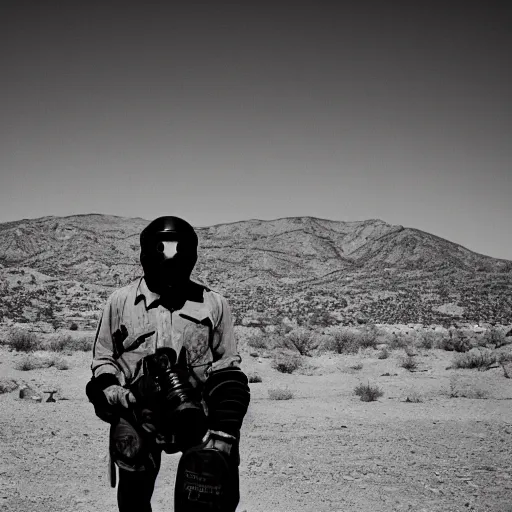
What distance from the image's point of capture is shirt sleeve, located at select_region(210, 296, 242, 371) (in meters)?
2.70

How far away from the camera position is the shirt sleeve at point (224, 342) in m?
2.70

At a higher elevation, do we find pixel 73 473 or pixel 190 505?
pixel 190 505

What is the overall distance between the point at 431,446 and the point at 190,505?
5.29 meters

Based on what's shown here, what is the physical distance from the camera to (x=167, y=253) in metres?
2.62

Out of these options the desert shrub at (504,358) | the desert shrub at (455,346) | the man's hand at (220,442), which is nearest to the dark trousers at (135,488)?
the man's hand at (220,442)

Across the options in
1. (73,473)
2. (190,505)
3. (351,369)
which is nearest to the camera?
(190,505)

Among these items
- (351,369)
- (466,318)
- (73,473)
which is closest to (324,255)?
(466,318)

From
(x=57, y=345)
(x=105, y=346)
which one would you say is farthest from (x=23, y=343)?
(x=105, y=346)

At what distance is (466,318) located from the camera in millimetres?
30031

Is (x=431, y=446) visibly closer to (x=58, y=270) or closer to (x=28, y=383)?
(x=28, y=383)

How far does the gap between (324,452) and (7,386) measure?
20.0 feet

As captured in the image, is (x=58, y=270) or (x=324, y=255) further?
(x=324, y=255)

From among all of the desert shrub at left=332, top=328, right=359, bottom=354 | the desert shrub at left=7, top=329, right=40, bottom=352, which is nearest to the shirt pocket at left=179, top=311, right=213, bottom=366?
the desert shrub at left=7, top=329, right=40, bottom=352

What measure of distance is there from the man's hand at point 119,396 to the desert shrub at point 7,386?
787 centimetres
